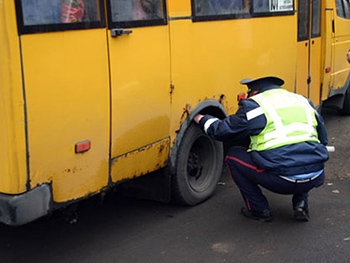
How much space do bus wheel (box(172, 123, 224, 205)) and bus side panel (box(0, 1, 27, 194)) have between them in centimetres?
174

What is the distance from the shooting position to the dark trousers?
181 inches

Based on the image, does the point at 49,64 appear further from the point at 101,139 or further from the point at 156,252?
the point at 156,252

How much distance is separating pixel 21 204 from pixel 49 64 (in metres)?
0.85

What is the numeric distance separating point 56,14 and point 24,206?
1165 millimetres

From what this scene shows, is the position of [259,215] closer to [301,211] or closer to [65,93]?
[301,211]

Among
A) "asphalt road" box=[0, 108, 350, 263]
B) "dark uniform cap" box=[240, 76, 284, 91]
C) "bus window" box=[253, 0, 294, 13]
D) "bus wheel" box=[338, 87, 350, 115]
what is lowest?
"asphalt road" box=[0, 108, 350, 263]

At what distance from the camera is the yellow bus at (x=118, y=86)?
3363mm

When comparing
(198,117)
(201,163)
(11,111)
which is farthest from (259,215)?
(11,111)

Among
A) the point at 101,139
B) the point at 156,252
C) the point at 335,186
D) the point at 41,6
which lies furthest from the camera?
the point at 335,186

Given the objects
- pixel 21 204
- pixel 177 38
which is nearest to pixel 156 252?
pixel 21 204

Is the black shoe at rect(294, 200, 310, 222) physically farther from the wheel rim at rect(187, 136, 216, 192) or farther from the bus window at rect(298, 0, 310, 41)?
the bus window at rect(298, 0, 310, 41)

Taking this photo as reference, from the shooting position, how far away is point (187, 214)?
5074 mm

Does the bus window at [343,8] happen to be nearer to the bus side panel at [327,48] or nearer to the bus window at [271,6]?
the bus side panel at [327,48]

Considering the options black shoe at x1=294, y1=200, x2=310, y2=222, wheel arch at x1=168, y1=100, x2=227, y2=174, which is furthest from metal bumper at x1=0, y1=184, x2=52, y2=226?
black shoe at x1=294, y1=200, x2=310, y2=222
